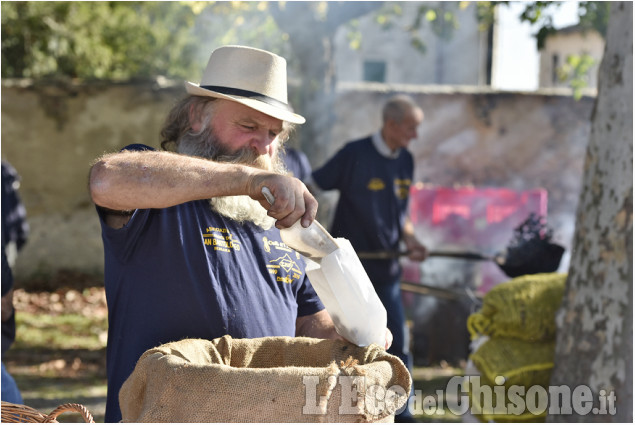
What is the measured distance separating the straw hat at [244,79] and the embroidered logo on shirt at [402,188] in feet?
10.7

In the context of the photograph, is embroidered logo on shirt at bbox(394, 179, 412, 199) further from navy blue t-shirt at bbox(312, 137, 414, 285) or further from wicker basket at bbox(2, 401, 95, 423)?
wicker basket at bbox(2, 401, 95, 423)

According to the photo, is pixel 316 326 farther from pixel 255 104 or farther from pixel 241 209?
pixel 255 104

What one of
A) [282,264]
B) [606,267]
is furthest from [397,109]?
[282,264]

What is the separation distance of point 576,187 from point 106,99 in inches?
260

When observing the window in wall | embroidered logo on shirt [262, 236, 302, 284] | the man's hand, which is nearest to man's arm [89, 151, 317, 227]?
the man's hand

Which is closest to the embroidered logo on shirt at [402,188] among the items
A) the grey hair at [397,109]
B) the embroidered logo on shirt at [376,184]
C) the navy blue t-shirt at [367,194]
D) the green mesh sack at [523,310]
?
the navy blue t-shirt at [367,194]

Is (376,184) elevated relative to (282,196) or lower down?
lower down

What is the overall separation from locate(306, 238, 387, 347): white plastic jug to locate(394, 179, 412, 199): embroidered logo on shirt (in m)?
3.85

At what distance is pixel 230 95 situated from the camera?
246 centimetres

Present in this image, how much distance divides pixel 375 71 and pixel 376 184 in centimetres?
1530

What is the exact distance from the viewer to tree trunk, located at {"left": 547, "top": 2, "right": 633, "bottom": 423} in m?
3.77

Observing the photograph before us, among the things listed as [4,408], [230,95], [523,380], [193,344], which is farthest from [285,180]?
[523,380]

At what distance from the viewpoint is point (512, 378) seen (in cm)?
411

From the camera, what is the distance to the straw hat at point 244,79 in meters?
2.49
